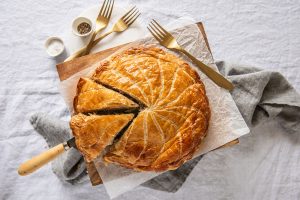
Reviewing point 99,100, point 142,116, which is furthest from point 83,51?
point 142,116

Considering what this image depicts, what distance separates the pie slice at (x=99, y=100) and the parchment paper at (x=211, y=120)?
0.11 m

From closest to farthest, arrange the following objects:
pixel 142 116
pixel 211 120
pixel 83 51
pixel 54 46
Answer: pixel 142 116
pixel 211 120
pixel 83 51
pixel 54 46

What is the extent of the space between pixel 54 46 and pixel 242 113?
2.88 ft

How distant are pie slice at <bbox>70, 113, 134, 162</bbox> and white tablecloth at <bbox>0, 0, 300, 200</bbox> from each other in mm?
412

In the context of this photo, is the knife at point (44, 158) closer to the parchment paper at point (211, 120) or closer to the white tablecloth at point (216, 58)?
the parchment paper at point (211, 120)

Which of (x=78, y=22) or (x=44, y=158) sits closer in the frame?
(x=44, y=158)

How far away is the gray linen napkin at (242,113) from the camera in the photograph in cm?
160

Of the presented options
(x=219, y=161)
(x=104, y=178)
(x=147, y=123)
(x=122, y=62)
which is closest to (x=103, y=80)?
(x=122, y=62)

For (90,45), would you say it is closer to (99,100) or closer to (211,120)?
(99,100)

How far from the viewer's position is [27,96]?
1853mm

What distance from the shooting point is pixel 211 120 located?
1528 millimetres

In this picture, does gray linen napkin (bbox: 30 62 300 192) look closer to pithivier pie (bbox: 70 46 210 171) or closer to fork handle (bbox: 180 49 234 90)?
fork handle (bbox: 180 49 234 90)

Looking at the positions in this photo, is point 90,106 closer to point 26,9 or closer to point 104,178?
point 104,178

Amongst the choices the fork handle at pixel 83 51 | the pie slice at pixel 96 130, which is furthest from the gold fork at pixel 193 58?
the pie slice at pixel 96 130
